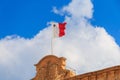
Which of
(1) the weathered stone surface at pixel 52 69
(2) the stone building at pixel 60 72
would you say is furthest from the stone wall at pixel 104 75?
(1) the weathered stone surface at pixel 52 69

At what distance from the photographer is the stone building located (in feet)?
106

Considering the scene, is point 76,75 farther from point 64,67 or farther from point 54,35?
point 54,35

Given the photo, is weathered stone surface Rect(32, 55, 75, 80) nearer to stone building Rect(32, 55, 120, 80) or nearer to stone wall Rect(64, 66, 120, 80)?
stone building Rect(32, 55, 120, 80)

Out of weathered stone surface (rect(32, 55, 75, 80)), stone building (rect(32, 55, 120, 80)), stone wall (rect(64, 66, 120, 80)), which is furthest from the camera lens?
weathered stone surface (rect(32, 55, 75, 80))

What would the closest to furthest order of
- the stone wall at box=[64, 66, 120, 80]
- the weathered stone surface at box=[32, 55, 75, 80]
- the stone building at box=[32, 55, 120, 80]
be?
the stone wall at box=[64, 66, 120, 80], the stone building at box=[32, 55, 120, 80], the weathered stone surface at box=[32, 55, 75, 80]

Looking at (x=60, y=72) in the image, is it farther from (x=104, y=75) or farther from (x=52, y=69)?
(x=104, y=75)

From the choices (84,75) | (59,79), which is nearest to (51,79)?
(59,79)

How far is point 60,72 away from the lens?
36.1m

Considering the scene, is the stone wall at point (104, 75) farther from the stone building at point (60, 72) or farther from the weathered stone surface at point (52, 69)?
the weathered stone surface at point (52, 69)

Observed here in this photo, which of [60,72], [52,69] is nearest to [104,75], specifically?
[60,72]

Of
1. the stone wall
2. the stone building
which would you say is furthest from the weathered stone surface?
the stone wall

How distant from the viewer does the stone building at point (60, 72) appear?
3241 centimetres

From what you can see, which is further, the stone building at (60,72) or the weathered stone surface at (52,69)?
the weathered stone surface at (52,69)

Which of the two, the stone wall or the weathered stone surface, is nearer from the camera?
the stone wall
